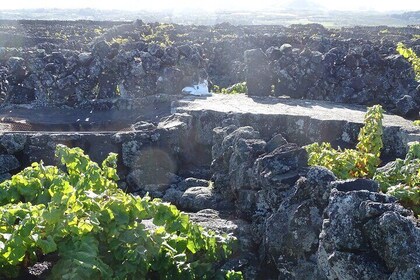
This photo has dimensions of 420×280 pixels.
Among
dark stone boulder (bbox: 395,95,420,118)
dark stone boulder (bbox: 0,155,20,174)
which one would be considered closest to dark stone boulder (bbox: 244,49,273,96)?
dark stone boulder (bbox: 395,95,420,118)

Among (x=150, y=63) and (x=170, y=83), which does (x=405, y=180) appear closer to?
(x=170, y=83)

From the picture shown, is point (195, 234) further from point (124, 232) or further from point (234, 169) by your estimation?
point (234, 169)

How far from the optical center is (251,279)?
7.11 m

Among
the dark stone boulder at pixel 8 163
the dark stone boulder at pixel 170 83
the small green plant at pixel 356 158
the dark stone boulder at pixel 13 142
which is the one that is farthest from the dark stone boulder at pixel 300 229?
the dark stone boulder at pixel 170 83

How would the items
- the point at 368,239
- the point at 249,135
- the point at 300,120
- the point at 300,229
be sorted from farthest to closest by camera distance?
the point at 300,120, the point at 249,135, the point at 300,229, the point at 368,239

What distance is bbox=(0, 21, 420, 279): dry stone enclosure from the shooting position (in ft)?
17.7

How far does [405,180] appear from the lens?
7453mm

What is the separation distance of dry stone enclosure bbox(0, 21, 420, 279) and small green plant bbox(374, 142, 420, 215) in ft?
3.12

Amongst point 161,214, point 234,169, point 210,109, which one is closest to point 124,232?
point 161,214

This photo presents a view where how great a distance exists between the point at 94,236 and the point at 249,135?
5.76 m

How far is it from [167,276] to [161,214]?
672 mm

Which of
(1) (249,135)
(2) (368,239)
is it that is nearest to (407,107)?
(1) (249,135)

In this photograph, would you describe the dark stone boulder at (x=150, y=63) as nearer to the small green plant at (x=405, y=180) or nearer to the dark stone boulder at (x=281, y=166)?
the dark stone boulder at (x=281, y=166)

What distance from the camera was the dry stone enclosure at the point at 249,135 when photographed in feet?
17.7
